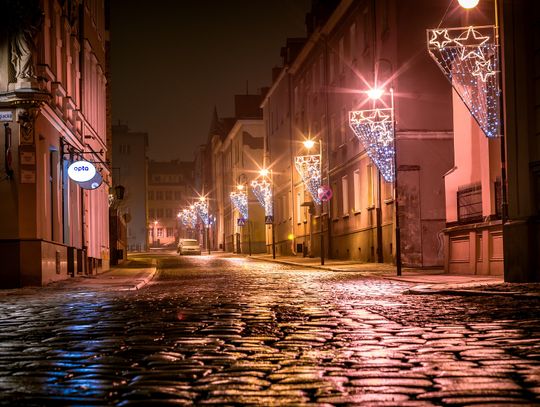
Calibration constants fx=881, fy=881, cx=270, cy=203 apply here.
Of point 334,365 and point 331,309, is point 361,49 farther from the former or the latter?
point 334,365

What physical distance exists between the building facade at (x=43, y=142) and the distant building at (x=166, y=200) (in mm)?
139261

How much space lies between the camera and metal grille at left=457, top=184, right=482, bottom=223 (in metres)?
24.3

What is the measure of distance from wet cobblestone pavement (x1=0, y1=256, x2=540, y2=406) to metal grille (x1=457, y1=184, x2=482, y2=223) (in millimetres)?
9705

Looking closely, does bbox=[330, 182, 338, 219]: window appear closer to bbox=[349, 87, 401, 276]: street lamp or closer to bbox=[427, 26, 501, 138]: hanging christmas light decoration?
bbox=[349, 87, 401, 276]: street lamp

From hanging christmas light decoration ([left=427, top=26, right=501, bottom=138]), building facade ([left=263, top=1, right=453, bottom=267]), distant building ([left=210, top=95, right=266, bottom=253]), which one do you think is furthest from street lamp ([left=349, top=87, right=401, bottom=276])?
distant building ([left=210, top=95, right=266, bottom=253])

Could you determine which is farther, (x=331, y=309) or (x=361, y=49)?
(x=361, y=49)

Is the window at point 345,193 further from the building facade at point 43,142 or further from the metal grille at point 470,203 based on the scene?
the metal grille at point 470,203

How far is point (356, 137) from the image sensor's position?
1551 inches

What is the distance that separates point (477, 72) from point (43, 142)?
454 inches

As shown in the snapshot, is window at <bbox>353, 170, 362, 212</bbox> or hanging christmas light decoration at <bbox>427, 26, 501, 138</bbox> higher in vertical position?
hanging christmas light decoration at <bbox>427, 26, 501, 138</bbox>

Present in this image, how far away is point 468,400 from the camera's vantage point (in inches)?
213

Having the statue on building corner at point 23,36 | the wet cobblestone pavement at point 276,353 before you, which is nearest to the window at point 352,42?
the statue on building corner at point 23,36

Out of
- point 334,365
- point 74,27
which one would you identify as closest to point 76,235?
point 74,27

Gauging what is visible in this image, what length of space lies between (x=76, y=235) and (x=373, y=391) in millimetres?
25069
